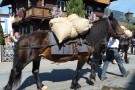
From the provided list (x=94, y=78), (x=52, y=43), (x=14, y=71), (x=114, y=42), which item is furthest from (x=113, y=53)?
(x=14, y=71)

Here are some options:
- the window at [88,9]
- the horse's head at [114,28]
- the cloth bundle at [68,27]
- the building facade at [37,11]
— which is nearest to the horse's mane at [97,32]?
the horse's head at [114,28]

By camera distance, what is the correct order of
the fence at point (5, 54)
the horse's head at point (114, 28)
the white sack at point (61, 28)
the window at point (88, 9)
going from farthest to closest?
the window at point (88, 9), the fence at point (5, 54), the horse's head at point (114, 28), the white sack at point (61, 28)

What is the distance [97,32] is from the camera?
955 centimetres

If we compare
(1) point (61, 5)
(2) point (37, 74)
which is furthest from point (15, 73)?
(1) point (61, 5)

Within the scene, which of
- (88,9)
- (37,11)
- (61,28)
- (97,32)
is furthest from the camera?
(88,9)

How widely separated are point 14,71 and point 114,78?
161 inches

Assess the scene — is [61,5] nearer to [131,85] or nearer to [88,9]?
[88,9]

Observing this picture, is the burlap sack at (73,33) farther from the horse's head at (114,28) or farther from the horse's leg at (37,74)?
the horse's leg at (37,74)

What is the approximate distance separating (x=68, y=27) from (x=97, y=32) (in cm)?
110

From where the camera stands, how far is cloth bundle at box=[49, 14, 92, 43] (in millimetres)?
8781

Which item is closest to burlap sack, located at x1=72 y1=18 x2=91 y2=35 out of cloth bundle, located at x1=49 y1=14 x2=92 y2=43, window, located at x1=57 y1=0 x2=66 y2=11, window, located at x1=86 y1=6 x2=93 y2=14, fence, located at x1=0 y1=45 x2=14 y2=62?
cloth bundle, located at x1=49 y1=14 x2=92 y2=43

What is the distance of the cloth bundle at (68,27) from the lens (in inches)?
346

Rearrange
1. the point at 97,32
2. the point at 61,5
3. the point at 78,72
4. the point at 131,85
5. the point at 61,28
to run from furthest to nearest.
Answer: the point at 61,5
the point at 131,85
the point at 97,32
the point at 78,72
the point at 61,28

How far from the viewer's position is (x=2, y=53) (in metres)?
19.6
